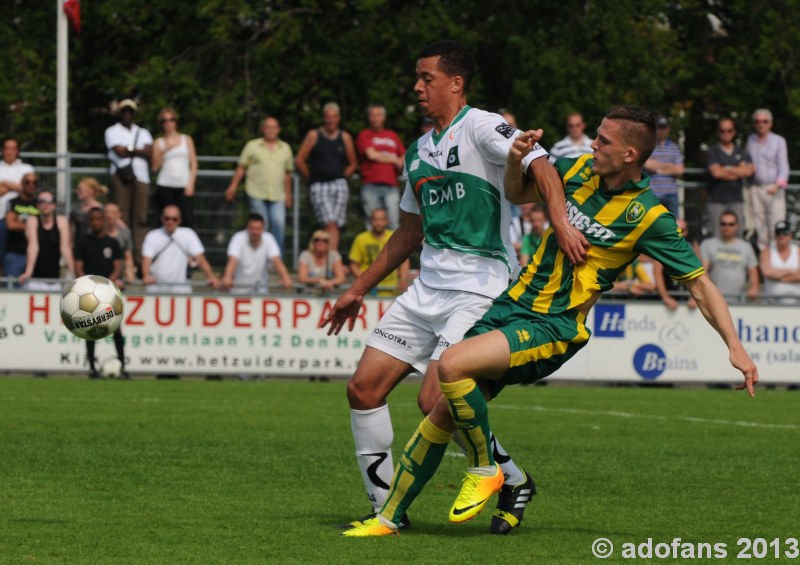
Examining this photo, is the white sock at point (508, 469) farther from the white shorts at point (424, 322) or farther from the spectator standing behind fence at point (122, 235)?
the spectator standing behind fence at point (122, 235)

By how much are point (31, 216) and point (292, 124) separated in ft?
44.8

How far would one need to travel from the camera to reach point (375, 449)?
7.54 metres

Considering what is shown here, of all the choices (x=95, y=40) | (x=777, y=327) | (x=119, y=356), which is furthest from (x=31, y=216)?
(x=95, y=40)

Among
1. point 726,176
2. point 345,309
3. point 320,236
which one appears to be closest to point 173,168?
point 320,236

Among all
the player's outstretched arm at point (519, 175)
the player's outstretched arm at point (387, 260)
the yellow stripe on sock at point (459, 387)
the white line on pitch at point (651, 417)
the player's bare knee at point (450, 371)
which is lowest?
the white line on pitch at point (651, 417)

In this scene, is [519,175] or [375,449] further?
[375,449]

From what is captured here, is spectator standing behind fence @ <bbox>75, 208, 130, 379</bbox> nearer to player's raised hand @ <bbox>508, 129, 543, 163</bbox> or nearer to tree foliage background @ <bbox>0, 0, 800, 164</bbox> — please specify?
player's raised hand @ <bbox>508, 129, 543, 163</bbox>

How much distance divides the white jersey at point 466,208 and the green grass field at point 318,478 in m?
1.27

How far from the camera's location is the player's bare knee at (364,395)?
7414 millimetres

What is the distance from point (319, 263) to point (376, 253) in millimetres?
858

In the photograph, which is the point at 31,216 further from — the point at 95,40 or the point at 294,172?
the point at 95,40

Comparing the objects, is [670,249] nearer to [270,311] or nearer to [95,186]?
[270,311]

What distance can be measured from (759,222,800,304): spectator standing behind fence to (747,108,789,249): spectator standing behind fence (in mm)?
361

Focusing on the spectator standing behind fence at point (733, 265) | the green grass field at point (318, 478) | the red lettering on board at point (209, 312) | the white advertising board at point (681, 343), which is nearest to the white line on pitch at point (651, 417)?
the green grass field at point (318, 478)
